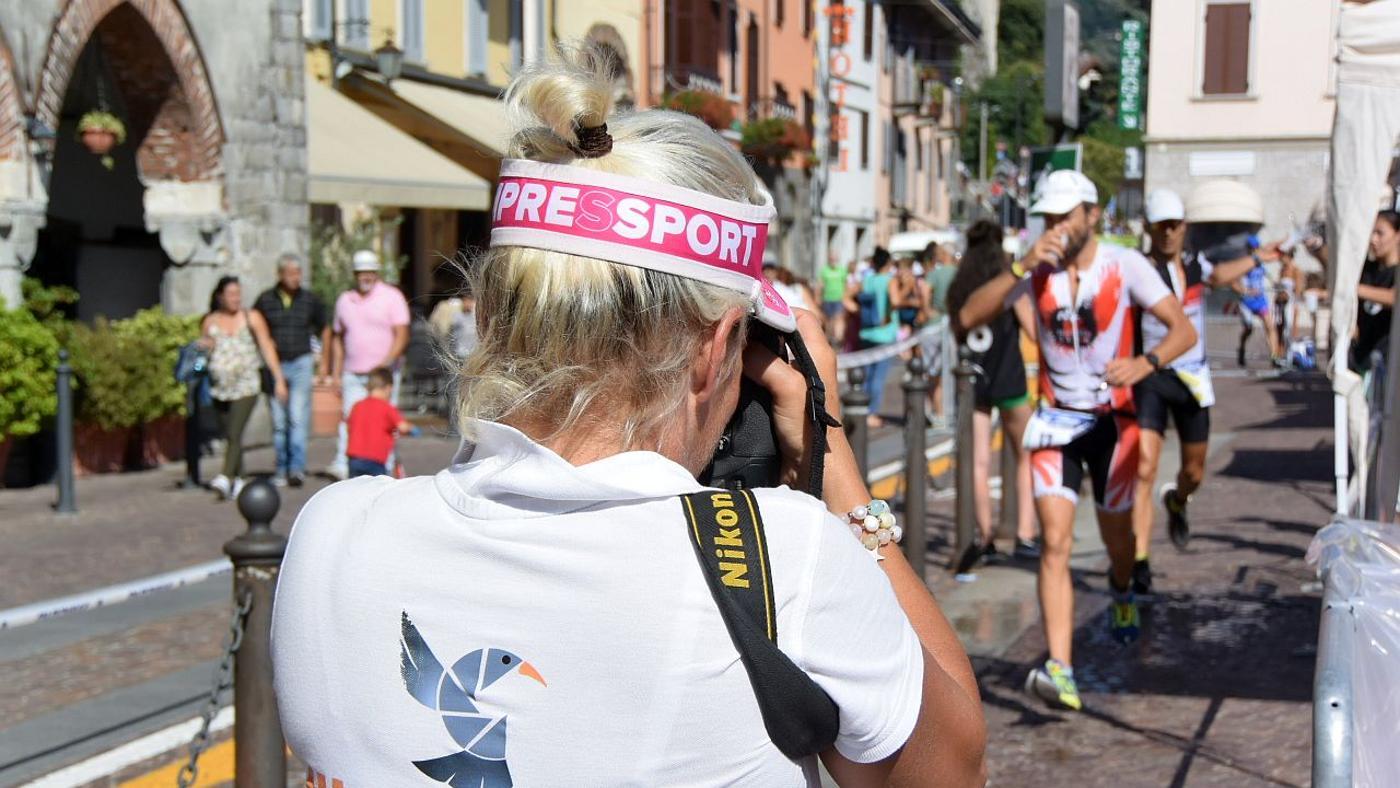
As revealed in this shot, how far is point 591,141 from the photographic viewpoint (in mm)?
1674

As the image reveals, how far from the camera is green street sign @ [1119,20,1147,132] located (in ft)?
35.1

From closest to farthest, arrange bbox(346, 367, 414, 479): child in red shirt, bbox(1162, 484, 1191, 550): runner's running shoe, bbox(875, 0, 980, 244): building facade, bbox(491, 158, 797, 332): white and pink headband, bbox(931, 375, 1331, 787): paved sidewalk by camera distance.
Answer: bbox(491, 158, 797, 332): white and pink headband
bbox(931, 375, 1331, 787): paved sidewalk
bbox(1162, 484, 1191, 550): runner's running shoe
bbox(346, 367, 414, 479): child in red shirt
bbox(875, 0, 980, 244): building facade

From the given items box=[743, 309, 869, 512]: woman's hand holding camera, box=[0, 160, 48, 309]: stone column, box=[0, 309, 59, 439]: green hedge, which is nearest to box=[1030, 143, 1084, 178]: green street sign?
box=[0, 309, 59, 439]: green hedge

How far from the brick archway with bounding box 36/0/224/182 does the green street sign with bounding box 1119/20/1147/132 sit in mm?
8107

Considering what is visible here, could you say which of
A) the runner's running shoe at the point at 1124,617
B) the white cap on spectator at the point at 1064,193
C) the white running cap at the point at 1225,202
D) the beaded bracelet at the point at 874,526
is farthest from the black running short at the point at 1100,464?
the beaded bracelet at the point at 874,526

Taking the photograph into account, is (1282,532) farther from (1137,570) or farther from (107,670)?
(107,670)

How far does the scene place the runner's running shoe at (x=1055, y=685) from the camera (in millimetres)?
5598

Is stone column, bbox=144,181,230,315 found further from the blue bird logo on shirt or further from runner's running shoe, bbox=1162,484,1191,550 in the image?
the blue bird logo on shirt

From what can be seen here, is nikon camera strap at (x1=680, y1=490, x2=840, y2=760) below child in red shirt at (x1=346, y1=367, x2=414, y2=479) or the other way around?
the other way around

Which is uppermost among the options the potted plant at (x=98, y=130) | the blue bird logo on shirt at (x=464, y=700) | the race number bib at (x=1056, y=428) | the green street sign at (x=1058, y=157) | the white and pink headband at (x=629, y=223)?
the potted plant at (x=98, y=130)

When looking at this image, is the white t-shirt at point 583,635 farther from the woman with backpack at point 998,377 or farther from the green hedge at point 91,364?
the green hedge at point 91,364

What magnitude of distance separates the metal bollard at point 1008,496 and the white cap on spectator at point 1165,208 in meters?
1.86

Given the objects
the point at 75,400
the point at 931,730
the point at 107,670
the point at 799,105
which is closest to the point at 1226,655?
the point at 107,670

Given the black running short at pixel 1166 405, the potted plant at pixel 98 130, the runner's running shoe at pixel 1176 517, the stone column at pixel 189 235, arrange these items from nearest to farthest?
the black running short at pixel 1166 405 < the runner's running shoe at pixel 1176 517 < the potted plant at pixel 98 130 < the stone column at pixel 189 235
